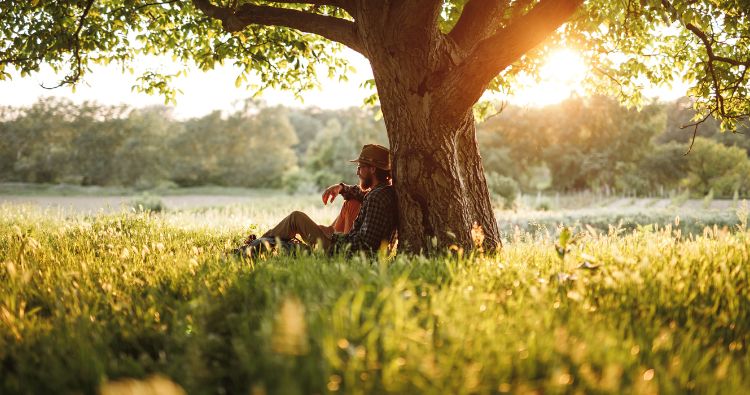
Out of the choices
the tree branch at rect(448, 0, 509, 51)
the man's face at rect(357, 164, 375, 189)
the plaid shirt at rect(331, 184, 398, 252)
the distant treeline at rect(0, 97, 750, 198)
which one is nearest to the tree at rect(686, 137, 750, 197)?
the distant treeline at rect(0, 97, 750, 198)

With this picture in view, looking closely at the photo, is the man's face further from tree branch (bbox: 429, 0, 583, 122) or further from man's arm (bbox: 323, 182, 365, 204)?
tree branch (bbox: 429, 0, 583, 122)

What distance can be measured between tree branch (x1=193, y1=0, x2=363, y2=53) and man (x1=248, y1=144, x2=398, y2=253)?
1313 mm

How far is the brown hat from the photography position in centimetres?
584

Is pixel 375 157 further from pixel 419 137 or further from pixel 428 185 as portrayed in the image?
pixel 428 185

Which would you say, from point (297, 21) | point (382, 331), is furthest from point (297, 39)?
point (382, 331)

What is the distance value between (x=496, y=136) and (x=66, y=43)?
41875 millimetres

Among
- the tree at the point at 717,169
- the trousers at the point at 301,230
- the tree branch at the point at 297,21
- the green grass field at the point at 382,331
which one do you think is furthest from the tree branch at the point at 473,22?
the tree at the point at 717,169

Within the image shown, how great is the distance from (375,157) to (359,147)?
125ft

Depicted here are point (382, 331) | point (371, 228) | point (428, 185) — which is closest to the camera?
point (382, 331)

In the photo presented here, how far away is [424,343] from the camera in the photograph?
1.99m

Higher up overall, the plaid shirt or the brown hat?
the brown hat

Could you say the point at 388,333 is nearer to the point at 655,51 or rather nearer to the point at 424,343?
the point at 424,343

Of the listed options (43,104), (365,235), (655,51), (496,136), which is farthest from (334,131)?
(365,235)

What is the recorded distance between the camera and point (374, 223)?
531cm
